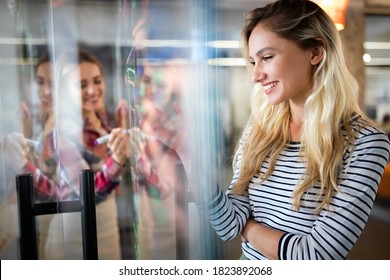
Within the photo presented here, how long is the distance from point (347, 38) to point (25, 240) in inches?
34.9

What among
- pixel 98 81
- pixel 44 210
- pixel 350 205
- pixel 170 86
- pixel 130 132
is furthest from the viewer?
pixel 98 81

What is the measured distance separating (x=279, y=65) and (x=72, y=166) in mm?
557

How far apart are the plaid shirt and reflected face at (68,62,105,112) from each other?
55mm

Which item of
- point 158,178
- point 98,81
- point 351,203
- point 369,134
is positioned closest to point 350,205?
point 351,203

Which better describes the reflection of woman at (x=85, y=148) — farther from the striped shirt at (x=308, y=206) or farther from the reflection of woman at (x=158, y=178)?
the striped shirt at (x=308, y=206)

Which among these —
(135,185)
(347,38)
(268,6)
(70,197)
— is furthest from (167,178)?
(347,38)

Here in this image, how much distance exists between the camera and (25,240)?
69 centimetres

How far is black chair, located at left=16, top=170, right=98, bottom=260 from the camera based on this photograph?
2.24ft

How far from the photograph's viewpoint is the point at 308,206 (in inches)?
27.5

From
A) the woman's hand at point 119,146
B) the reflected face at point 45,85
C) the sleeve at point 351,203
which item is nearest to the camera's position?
the sleeve at point 351,203

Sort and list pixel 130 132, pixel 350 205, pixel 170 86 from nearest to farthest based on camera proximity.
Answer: pixel 350 205 < pixel 170 86 < pixel 130 132

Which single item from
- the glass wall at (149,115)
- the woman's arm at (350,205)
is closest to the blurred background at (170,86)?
the glass wall at (149,115)

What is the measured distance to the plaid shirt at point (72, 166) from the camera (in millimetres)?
827

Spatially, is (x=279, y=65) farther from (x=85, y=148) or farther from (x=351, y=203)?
(x=85, y=148)
